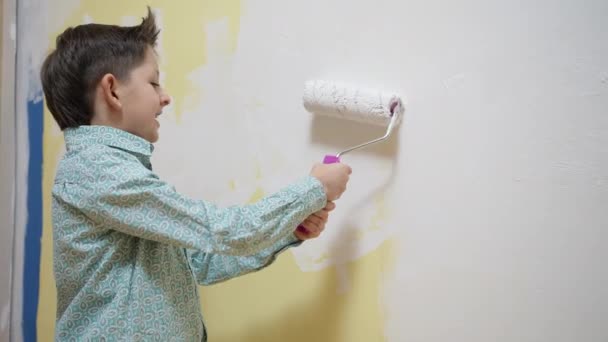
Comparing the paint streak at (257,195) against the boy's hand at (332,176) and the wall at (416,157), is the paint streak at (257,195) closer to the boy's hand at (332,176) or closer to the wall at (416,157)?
the wall at (416,157)

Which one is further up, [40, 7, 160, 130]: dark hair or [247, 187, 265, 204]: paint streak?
[40, 7, 160, 130]: dark hair

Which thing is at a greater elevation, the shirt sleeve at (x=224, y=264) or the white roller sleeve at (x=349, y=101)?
the white roller sleeve at (x=349, y=101)

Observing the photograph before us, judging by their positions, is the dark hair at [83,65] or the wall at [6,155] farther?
the wall at [6,155]

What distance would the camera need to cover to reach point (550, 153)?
29.2 inches

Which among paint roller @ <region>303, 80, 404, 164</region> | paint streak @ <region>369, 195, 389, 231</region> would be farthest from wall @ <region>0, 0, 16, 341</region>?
paint streak @ <region>369, 195, 389, 231</region>

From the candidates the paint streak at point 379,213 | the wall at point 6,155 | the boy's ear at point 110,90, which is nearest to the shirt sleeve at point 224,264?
the paint streak at point 379,213

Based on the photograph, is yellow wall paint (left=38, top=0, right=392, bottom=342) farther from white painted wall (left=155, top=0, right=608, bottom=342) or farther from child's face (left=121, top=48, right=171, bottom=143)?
child's face (left=121, top=48, right=171, bottom=143)

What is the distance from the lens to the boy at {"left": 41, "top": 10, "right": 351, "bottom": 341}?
0.68 metres

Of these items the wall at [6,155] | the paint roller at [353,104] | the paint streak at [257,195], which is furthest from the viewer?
the wall at [6,155]

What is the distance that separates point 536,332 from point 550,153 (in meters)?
0.26

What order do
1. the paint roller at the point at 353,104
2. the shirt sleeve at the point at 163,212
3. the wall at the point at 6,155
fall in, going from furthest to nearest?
the wall at the point at 6,155, the paint roller at the point at 353,104, the shirt sleeve at the point at 163,212

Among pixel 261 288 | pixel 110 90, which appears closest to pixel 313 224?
pixel 261 288

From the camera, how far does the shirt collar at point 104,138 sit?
0.71m

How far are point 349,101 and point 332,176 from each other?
126mm
